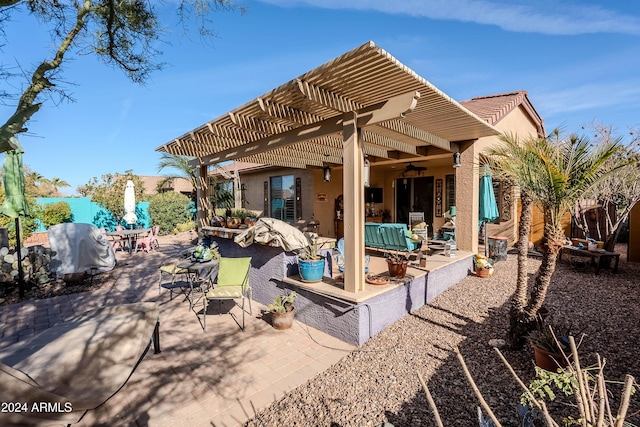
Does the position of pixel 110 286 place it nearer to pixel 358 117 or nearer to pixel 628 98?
pixel 358 117

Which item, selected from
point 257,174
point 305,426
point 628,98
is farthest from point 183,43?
point 628,98

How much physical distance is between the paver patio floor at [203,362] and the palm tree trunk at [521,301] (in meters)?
2.13

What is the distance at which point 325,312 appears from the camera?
4609mm

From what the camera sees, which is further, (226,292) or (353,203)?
(226,292)

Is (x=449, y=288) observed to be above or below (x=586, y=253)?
below

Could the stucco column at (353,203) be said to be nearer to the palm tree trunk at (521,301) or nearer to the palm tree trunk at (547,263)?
the palm tree trunk at (521,301)

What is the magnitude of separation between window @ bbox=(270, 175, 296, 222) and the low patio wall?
6995 millimetres

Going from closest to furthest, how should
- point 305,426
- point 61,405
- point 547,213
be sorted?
point 61,405, point 305,426, point 547,213

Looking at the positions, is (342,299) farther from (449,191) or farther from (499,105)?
(499,105)

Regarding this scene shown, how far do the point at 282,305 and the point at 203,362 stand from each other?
1.44 meters

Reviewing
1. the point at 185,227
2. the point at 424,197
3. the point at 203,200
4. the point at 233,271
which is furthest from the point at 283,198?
the point at 233,271

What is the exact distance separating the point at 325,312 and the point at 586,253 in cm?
724

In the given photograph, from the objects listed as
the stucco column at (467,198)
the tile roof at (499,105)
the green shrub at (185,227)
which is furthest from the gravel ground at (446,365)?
the green shrub at (185,227)

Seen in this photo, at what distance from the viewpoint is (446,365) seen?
3.44m
